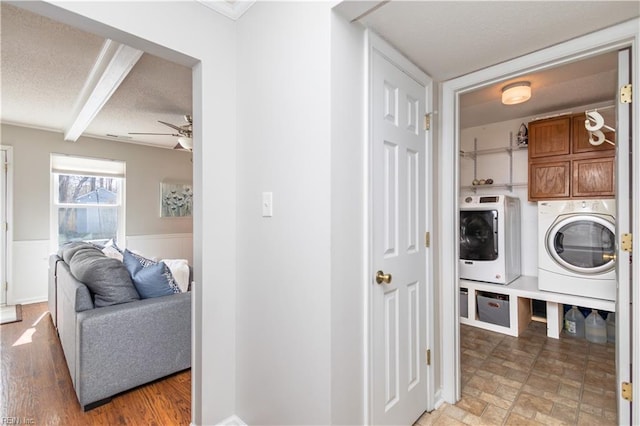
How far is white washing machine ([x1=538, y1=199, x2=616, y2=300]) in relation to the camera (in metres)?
2.69

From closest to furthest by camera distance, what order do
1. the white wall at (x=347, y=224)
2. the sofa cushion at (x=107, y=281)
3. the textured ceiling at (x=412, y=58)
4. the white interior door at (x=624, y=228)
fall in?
the white wall at (x=347, y=224) → the textured ceiling at (x=412, y=58) → the white interior door at (x=624, y=228) → the sofa cushion at (x=107, y=281)

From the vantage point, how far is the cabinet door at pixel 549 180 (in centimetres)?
304

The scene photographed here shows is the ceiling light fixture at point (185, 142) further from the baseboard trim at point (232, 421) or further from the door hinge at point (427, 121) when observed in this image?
the baseboard trim at point (232, 421)

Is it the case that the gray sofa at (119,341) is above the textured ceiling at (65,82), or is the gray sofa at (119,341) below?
below

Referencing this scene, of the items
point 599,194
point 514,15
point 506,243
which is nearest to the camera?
point 514,15

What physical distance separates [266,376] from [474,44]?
80.2 inches

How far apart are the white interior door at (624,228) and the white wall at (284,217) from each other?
1.47 metres

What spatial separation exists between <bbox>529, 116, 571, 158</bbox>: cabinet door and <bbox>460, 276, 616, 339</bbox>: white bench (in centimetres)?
137

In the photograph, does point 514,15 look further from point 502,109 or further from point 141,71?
point 141,71

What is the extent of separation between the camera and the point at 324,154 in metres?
1.27

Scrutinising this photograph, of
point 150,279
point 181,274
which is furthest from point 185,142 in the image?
point 150,279

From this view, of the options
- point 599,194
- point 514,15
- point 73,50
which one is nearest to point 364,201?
point 514,15

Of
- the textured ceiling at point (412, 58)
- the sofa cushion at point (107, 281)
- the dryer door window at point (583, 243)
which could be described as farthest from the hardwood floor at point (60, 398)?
the dryer door window at point (583, 243)

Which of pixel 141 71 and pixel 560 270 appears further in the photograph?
pixel 560 270
